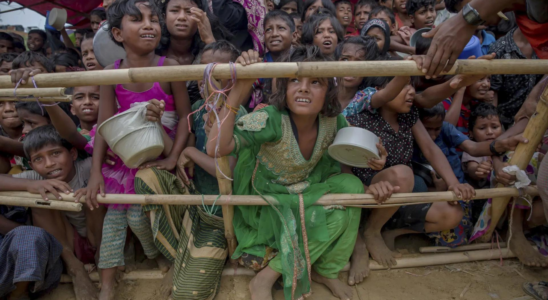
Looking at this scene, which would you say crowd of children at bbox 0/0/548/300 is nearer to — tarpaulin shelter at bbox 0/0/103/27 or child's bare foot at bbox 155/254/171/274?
child's bare foot at bbox 155/254/171/274

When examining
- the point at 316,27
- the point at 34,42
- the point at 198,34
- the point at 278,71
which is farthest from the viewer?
the point at 34,42

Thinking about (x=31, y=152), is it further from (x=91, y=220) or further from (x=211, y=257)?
(x=211, y=257)

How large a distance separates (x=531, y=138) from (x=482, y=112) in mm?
821

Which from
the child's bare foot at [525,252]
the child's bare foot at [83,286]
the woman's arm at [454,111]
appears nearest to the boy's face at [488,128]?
the woman's arm at [454,111]

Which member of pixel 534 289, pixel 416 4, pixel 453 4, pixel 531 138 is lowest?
pixel 534 289

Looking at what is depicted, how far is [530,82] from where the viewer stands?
3.22 meters

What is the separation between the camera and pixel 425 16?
4008mm

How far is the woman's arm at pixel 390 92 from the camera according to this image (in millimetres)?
2105

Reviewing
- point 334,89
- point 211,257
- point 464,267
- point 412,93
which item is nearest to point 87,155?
point 211,257

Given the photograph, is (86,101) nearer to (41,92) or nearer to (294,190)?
(41,92)

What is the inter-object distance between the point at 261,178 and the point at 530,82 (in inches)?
104

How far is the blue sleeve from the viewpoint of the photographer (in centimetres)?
276

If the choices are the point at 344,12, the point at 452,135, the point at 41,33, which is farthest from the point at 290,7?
the point at 41,33

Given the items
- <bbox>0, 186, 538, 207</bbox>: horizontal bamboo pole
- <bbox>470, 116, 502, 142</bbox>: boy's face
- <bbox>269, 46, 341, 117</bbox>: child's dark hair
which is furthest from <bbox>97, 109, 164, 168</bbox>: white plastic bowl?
<bbox>470, 116, 502, 142</bbox>: boy's face
